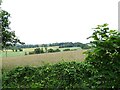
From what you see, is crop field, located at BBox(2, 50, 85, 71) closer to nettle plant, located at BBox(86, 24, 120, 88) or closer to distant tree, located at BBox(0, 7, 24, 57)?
distant tree, located at BBox(0, 7, 24, 57)

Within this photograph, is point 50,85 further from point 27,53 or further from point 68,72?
point 27,53

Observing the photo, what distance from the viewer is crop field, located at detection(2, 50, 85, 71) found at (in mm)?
10205

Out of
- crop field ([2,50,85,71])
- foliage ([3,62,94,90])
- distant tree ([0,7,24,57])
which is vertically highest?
distant tree ([0,7,24,57])

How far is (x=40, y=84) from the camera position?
7617 millimetres

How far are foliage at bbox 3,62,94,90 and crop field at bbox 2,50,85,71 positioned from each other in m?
0.69

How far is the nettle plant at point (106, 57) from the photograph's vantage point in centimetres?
418

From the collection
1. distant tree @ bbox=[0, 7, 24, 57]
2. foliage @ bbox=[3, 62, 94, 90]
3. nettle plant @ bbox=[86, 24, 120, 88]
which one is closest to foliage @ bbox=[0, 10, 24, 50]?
distant tree @ bbox=[0, 7, 24, 57]

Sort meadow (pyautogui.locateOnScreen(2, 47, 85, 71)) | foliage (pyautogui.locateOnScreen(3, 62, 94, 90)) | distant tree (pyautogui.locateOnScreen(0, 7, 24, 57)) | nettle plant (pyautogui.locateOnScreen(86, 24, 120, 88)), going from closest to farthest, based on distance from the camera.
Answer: nettle plant (pyautogui.locateOnScreen(86, 24, 120, 88)), foliage (pyautogui.locateOnScreen(3, 62, 94, 90)), meadow (pyautogui.locateOnScreen(2, 47, 85, 71)), distant tree (pyautogui.locateOnScreen(0, 7, 24, 57))

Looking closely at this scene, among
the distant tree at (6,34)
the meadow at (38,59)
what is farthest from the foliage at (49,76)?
the distant tree at (6,34)

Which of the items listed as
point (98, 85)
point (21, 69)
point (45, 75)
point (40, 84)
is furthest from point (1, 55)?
point (98, 85)

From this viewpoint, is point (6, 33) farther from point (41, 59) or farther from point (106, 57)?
point (106, 57)

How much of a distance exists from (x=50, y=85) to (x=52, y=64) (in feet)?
7.28

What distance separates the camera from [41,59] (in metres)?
10.7

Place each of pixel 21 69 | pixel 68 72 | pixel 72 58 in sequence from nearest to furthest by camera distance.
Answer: pixel 68 72
pixel 21 69
pixel 72 58
